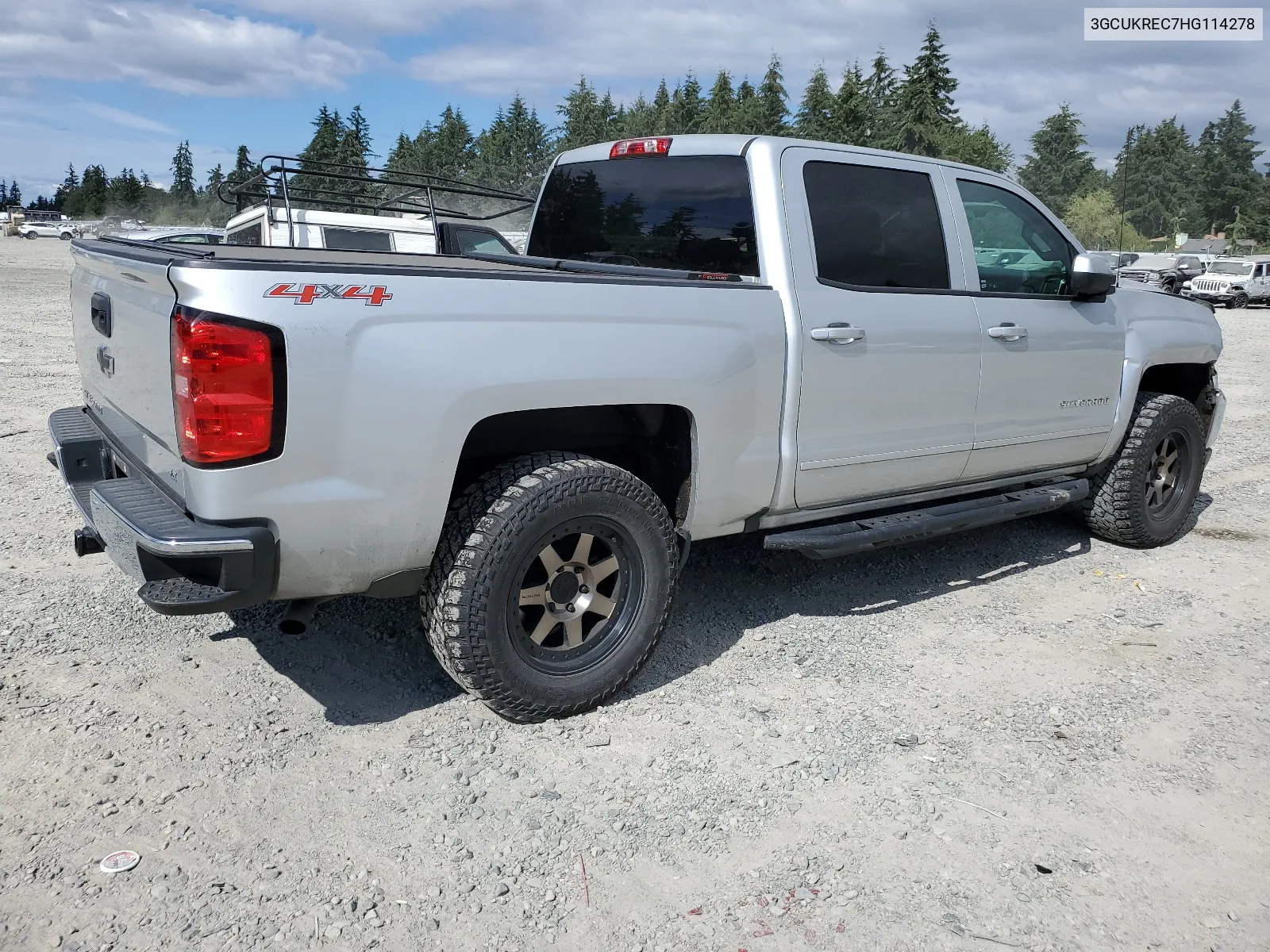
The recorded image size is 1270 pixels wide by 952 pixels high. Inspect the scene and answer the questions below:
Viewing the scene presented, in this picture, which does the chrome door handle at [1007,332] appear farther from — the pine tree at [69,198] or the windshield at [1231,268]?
the pine tree at [69,198]

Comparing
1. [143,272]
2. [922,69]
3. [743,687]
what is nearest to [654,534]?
[743,687]

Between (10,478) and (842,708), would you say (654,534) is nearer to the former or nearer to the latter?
(842,708)

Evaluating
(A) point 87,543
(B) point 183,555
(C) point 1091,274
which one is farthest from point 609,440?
(C) point 1091,274

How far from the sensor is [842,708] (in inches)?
144

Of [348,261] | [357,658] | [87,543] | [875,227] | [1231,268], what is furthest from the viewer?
[1231,268]

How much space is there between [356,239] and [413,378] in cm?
910

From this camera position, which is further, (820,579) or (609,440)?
(820,579)

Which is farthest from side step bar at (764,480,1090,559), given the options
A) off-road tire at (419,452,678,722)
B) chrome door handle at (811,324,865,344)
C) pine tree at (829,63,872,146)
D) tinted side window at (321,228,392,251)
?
pine tree at (829,63,872,146)

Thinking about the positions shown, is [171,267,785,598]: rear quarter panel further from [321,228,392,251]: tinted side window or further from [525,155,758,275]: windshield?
[321,228,392,251]: tinted side window

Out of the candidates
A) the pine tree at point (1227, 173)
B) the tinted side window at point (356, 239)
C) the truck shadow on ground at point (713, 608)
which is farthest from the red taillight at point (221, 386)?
the pine tree at point (1227, 173)

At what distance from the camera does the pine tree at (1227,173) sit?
10269 centimetres

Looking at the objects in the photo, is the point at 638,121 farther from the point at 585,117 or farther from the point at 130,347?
the point at 130,347

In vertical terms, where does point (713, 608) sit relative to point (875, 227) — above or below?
below

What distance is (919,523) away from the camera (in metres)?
4.34
